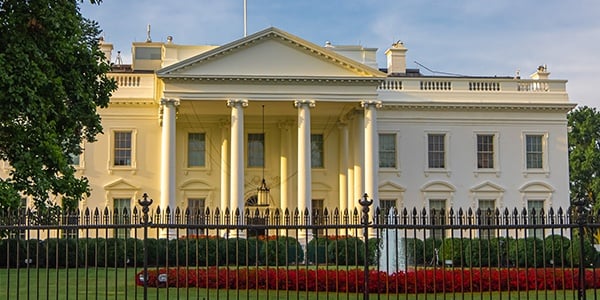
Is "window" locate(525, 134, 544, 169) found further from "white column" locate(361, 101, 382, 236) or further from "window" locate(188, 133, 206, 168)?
"window" locate(188, 133, 206, 168)

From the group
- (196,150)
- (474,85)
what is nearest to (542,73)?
(474,85)

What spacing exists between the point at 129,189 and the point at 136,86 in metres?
5.09

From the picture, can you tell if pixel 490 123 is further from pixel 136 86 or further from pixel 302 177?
pixel 136 86

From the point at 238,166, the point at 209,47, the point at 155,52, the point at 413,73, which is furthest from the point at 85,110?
the point at 413,73

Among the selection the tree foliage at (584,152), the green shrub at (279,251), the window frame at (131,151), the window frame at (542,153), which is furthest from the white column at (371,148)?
the tree foliage at (584,152)

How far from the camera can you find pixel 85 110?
20406 mm

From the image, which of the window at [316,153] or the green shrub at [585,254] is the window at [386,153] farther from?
the green shrub at [585,254]

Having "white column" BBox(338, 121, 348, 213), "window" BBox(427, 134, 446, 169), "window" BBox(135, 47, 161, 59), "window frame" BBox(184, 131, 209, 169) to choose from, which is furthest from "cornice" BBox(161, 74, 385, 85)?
"window" BBox(135, 47, 161, 59)

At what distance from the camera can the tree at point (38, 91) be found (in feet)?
58.1

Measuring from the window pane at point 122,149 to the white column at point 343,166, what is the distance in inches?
408

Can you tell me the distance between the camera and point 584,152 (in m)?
60.1

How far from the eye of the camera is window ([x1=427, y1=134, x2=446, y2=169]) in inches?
1673

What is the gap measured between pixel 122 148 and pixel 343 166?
10.8 metres

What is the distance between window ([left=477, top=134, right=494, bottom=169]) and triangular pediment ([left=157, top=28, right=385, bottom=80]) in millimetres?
8391
